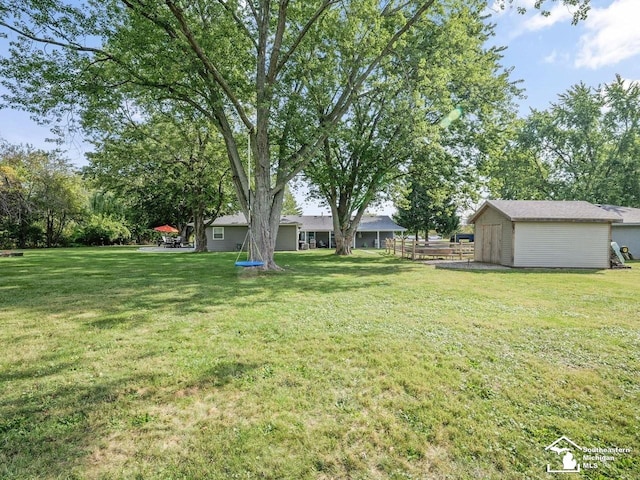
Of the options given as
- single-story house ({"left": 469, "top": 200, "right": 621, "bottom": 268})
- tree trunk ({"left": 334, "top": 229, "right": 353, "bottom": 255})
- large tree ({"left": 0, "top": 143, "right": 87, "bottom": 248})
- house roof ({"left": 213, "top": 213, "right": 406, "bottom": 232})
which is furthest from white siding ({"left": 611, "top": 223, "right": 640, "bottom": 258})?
large tree ({"left": 0, "top": 143, "right": 87, "bottom": 248})

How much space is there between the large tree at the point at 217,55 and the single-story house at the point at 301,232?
15842 mm

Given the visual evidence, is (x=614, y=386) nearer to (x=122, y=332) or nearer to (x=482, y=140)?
(x=122, y=332)

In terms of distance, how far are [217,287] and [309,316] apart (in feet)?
13.1

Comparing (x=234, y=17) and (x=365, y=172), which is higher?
(x=234, y=17)

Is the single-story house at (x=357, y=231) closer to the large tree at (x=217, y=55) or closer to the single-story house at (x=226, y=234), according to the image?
the single-story house at (x=226, y=234)

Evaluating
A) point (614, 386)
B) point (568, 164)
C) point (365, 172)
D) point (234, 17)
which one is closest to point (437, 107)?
point (365, 172)

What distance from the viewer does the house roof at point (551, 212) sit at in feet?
49.3

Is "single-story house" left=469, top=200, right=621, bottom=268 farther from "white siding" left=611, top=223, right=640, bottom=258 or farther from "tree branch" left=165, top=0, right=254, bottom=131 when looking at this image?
"tree branch" left=165, top=0, right=254, bottom=131

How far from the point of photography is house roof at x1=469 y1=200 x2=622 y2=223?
591 inches

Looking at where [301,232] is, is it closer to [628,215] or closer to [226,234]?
[226,234]

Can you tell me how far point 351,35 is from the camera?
1227cm

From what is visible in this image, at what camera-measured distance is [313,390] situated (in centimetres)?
330

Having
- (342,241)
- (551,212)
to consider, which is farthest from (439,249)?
(342,241)

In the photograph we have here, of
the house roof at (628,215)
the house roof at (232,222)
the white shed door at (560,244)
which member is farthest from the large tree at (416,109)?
the house roof at (628,215)
